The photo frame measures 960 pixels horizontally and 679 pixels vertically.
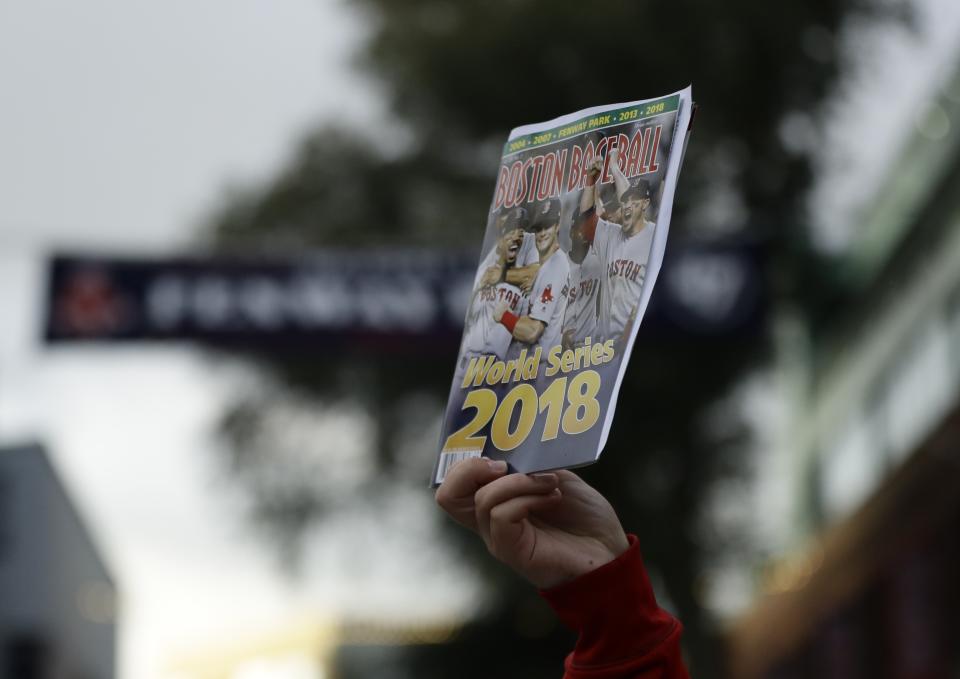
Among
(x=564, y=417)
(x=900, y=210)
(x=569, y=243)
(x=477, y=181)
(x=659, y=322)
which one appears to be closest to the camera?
(x=564, y=417)

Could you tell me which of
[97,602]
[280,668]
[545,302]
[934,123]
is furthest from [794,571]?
[545,302]

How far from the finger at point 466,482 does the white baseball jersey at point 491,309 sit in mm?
203

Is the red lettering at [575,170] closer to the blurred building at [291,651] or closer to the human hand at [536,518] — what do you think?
the human hand at [536,518]

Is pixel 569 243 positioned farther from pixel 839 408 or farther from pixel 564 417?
pixel 839 408

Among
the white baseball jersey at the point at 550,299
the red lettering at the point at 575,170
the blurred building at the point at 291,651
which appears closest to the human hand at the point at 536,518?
the white baseball jersey at the point at 550,299

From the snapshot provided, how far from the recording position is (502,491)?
2197mm

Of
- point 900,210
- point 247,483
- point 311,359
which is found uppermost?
point 900,210

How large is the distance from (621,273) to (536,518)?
15.1 inches

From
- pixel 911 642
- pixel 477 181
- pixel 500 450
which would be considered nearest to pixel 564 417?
pixel 500 450

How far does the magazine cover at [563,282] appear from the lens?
7.19 feet

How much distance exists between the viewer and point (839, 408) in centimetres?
2097

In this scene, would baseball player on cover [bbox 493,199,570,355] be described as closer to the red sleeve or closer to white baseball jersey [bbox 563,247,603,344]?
white baseball jersey [bbox 563,247,603,344]

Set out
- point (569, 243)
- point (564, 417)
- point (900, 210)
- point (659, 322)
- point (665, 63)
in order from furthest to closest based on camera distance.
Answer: point (665, 63) → point (900, 210) → point (659, 322) → point (569, 243) → point (564, 417)

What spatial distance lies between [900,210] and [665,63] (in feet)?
13.0
